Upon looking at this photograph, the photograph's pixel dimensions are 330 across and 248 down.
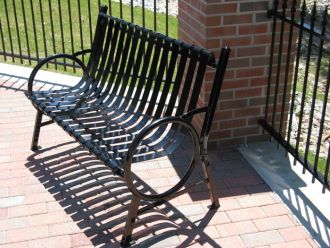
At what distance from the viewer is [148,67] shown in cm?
381

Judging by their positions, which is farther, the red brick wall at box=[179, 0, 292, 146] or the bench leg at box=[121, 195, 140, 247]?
the red brick wall at box=[179, 0, 292, 146]

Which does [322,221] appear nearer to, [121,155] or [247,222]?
[247,222]

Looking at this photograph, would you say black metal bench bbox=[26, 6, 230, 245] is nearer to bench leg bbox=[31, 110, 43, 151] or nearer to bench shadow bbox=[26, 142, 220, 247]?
bench leg bbox=[31, 110, 43, 151]

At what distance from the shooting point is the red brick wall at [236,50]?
3.75 metres

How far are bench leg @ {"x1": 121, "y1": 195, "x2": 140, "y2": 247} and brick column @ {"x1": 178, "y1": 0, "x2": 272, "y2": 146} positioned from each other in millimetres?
1250

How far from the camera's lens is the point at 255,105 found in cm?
411

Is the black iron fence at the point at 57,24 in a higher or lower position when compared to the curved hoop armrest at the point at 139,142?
lower

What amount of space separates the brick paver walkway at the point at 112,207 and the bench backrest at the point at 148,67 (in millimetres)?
519

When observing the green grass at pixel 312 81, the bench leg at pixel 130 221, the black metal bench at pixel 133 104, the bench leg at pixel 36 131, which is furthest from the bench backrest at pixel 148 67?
the green grass at pixel 312 81

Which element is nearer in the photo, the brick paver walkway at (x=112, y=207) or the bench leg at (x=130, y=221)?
the bench leg at (x=130, y=221)

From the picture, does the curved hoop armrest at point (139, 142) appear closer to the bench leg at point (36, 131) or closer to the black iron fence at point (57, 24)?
the bench leg at point (36, 131)

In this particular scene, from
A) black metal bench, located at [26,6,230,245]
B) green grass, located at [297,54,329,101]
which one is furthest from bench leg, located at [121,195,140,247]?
green grass, located at [297,54,329,101]

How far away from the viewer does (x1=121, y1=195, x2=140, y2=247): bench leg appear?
2.99 m

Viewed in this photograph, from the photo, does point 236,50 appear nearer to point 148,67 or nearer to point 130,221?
point 148,67
